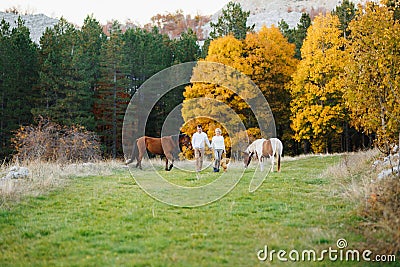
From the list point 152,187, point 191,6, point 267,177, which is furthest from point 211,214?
point 191,6

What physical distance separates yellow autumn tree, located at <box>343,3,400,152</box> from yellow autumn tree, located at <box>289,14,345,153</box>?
9.85 m

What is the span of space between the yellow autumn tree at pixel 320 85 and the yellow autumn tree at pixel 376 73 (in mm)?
9847

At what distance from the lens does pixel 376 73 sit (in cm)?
1307

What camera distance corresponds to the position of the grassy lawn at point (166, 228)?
5219 mm

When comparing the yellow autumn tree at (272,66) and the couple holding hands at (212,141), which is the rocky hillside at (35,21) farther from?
the couple holding hands at (212,141)

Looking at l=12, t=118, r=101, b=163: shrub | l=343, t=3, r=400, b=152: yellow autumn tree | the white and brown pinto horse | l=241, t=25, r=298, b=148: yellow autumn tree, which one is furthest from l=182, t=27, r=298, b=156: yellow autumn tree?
l=343, t=3, r=400, b=152: yellow autumn tree

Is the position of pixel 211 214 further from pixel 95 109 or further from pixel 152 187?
pixel 95 109

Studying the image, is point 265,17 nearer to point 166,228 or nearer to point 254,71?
point 254,71

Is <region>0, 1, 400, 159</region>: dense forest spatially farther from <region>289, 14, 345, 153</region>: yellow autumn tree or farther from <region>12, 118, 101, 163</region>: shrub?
<region>12, 118, 101, 163</region>: shrub

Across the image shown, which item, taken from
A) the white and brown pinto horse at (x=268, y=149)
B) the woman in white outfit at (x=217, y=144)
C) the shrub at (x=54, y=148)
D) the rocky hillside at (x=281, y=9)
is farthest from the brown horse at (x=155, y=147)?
the rocky hillside at (x=281, y=9)

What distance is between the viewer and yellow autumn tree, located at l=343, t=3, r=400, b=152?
43.9ft

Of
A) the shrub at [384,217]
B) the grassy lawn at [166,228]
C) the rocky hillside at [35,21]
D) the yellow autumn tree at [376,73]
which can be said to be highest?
the rocky hillside at [35,21]

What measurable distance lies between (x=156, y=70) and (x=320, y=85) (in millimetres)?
14608

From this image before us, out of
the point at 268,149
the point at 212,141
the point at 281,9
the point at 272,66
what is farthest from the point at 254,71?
the point at 281,9
